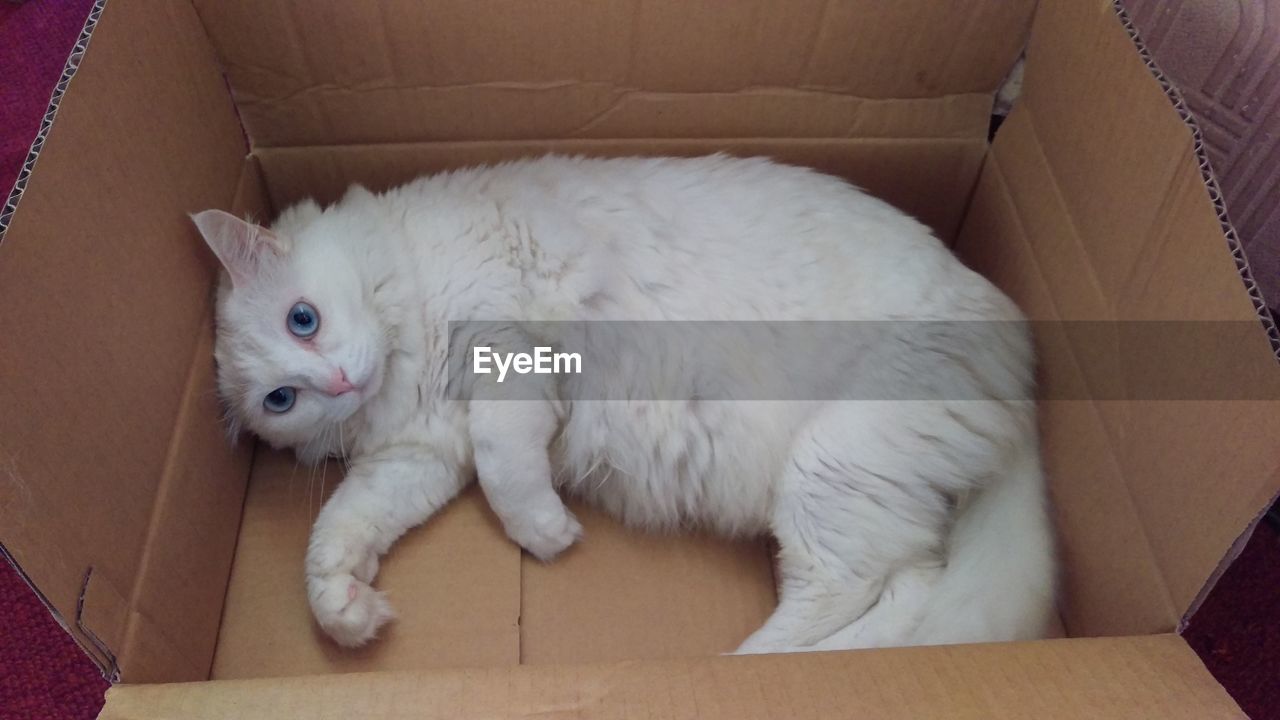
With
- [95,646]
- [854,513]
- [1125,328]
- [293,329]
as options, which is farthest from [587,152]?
[95,646]

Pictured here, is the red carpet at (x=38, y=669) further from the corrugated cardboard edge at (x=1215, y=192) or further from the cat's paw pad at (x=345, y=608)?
the corrugated cardboard edge at (x=1215, y=192)

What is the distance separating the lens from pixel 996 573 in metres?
1.18

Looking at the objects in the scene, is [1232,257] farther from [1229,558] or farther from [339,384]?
[339,384]

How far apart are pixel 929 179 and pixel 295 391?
1.12 metres

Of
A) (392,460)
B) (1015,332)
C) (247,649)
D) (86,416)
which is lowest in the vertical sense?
(247,649)

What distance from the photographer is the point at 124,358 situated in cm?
104

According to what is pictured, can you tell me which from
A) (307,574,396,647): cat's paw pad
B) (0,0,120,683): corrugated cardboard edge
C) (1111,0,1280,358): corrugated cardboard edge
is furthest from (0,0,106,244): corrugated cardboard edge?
(1111,0,1280,358): corrugated cardboard edge

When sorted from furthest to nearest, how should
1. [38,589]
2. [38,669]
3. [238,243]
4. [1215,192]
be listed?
[38,669] < [238,243] < [1215,192] < [38,589]

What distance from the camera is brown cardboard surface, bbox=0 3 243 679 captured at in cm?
87

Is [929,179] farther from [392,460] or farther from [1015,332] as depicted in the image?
[392,460]

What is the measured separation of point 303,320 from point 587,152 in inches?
21.7

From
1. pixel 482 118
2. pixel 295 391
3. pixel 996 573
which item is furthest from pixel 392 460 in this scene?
pixel 996 573

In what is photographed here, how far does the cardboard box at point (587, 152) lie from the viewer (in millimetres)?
844

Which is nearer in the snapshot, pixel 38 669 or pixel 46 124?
pixel 46 124
